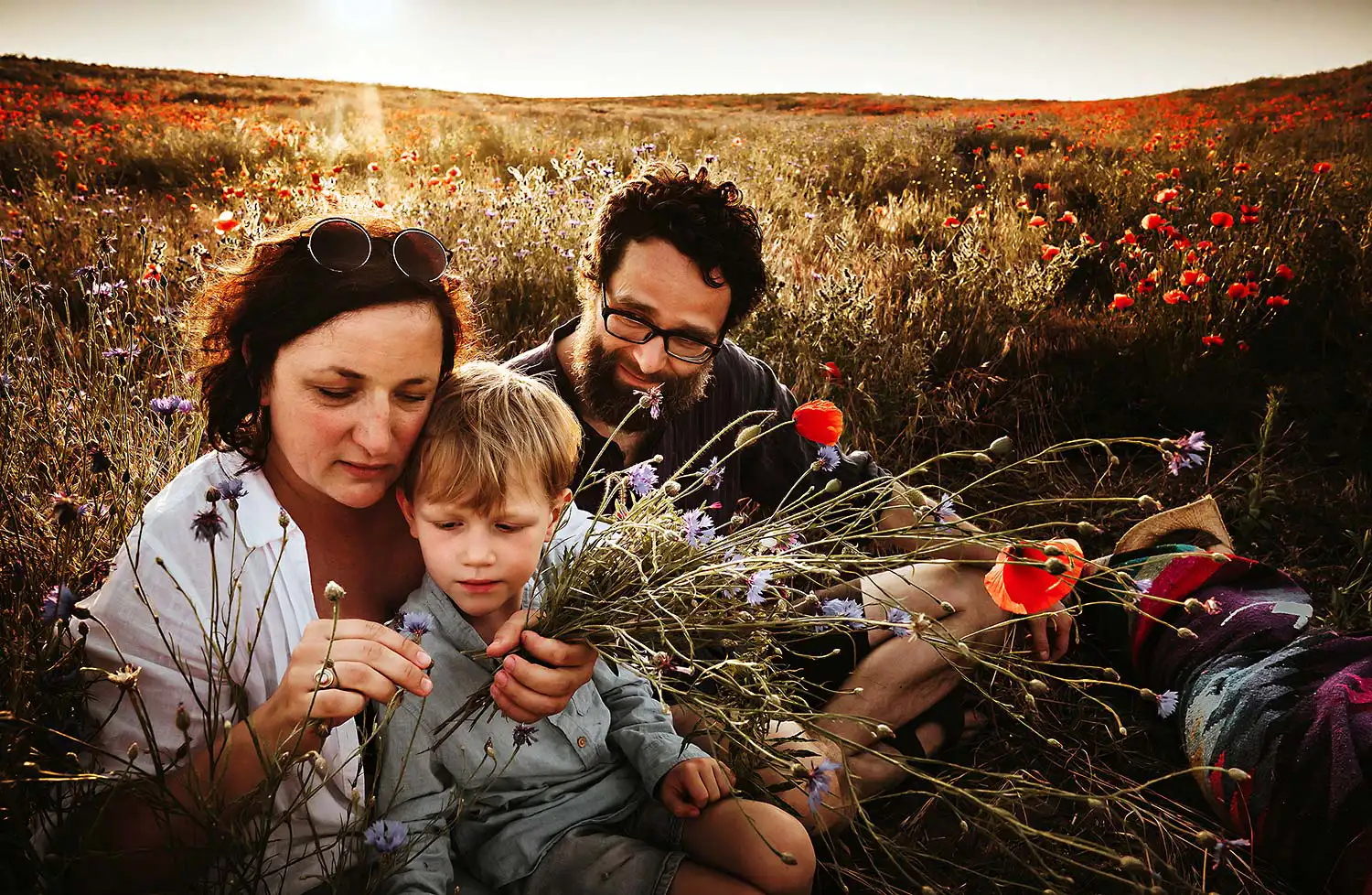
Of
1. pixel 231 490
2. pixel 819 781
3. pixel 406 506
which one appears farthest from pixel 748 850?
pixel 231 490

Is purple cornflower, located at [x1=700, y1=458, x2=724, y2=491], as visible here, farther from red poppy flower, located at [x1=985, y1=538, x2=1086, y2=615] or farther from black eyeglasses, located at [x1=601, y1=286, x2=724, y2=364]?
red poppy flower, located at [x1=985, y1=538, x2=1086, y2=615]

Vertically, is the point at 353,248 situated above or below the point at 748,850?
above

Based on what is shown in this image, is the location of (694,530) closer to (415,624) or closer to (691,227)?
(415,624)

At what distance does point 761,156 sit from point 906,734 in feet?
18.0

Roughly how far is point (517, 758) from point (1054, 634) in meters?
1.54

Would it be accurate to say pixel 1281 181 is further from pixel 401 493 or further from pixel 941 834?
pixel 401 493

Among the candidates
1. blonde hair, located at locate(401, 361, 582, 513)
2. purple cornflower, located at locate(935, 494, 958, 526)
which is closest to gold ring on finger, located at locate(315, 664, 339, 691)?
blonde hair, located at locate(401, 361, 582, 513)

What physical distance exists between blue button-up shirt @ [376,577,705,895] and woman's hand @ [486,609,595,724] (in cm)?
13

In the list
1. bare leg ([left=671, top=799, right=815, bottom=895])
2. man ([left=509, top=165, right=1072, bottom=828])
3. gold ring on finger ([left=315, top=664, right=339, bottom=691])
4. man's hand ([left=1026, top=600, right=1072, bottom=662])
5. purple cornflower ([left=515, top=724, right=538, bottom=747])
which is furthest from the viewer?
man ([left=509, top=165, right=1072, bottom=828])

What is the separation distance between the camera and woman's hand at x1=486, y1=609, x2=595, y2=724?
1212mm

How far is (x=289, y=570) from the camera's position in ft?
4.49

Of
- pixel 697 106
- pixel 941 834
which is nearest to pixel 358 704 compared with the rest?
pixel 941 834

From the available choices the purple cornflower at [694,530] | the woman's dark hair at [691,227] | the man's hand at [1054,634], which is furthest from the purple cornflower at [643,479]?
the man's hand at [1054,634]

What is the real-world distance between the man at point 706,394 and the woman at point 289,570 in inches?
28.6
